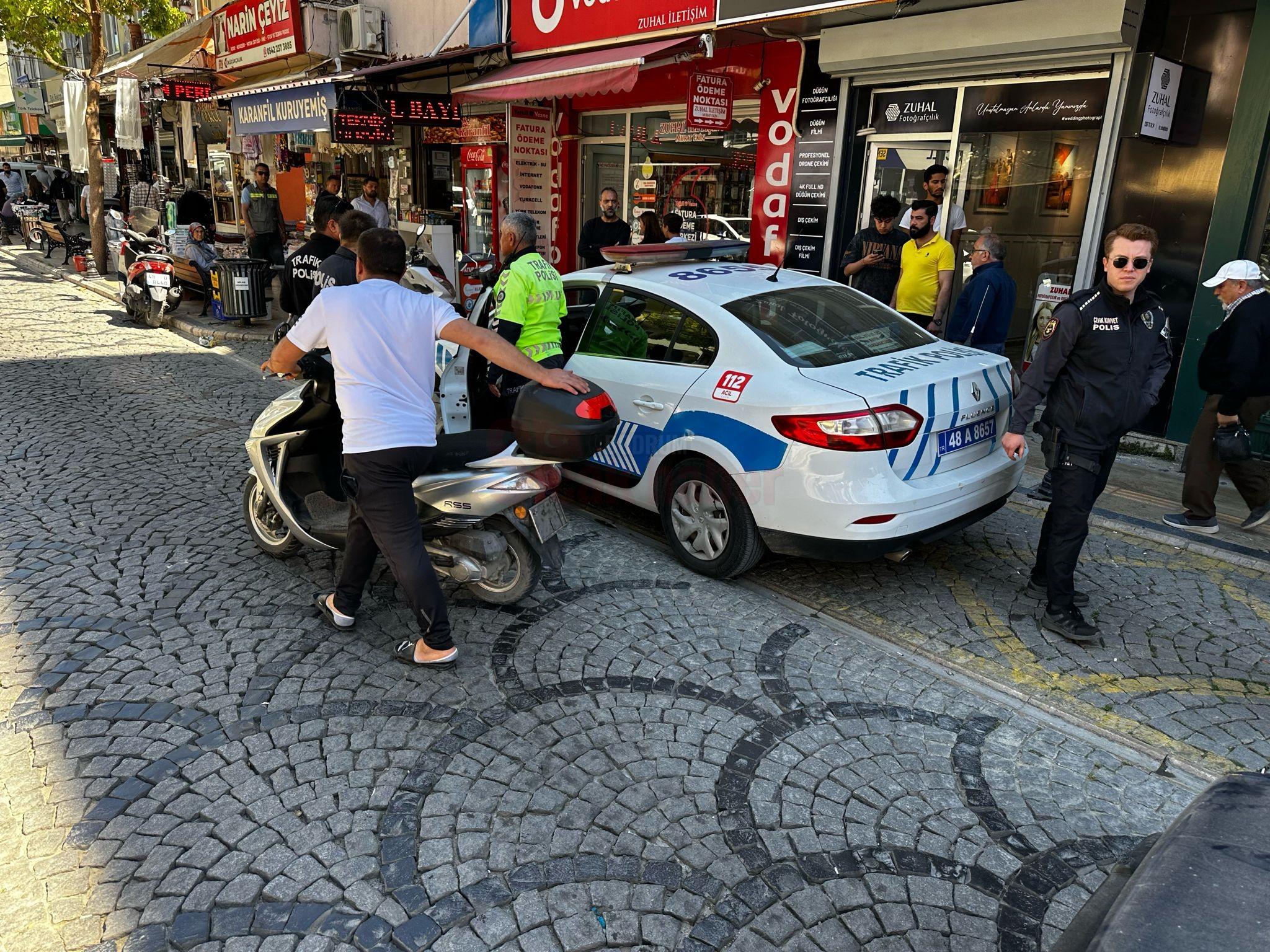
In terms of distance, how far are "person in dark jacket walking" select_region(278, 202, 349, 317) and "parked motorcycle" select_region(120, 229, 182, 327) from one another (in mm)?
5606

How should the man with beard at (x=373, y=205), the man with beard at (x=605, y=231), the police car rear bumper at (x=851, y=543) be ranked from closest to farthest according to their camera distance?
the police car rear bumper at (x=851, y=543)
the man with beard at (x=605, y=231)
the man with beard at (x=373, y=205)

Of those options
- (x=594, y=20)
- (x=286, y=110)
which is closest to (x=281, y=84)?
(x=286, y=110)

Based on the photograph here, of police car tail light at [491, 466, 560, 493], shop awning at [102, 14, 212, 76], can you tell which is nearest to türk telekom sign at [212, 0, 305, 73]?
shop awning at [102, 14, 212, 76]

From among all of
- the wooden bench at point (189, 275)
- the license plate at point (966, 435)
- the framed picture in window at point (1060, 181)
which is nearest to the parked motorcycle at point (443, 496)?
the license plate at point (966, 435)

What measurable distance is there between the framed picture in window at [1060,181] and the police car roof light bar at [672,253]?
3975 mm

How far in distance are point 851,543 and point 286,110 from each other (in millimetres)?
12966

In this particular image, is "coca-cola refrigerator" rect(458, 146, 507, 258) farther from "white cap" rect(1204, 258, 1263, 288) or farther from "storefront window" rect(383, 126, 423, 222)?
"white cap" rect(1204, 258, 1263, 288)

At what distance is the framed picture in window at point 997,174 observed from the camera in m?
8.50

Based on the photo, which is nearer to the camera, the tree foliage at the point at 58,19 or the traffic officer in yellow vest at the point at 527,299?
the traffic officer in yellow vest at the point at 527,299

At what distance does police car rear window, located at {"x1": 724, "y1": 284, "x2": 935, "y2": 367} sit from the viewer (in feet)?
15.2

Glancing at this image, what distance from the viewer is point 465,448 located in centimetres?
418

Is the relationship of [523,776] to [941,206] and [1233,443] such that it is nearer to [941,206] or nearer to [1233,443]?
[1233,443]

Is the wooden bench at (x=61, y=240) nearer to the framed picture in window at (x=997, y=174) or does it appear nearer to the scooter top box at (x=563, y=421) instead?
the framed picture in window at (x=997, y=174)

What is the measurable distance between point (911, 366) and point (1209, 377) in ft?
8.08
